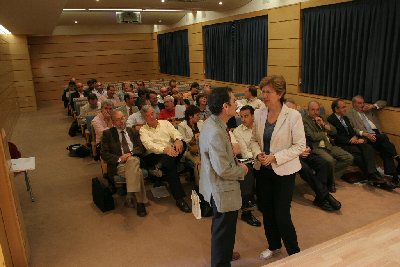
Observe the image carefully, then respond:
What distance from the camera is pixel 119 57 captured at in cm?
1535

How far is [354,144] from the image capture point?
16.3ft

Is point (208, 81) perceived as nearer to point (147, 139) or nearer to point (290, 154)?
point (147, 139)

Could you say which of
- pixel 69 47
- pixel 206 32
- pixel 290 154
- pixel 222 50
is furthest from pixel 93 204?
pixel 69 47

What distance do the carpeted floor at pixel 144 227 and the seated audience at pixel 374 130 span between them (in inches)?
20.6

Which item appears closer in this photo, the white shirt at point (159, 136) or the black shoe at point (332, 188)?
the white shirt at point (159, 136)

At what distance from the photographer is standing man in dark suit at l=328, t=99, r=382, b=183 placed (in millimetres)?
4820

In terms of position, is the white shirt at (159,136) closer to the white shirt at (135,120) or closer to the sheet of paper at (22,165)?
the white shirt at (135,120)

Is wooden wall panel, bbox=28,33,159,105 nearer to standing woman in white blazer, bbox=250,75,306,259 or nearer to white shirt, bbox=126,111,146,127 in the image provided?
white shirt, bbox=126,111,146,127

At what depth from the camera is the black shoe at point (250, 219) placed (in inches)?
149

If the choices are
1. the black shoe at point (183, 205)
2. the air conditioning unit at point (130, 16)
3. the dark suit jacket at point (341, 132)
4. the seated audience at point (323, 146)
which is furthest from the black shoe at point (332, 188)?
the air conditioning unit at point (130, 16)

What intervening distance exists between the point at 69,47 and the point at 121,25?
2.45 m

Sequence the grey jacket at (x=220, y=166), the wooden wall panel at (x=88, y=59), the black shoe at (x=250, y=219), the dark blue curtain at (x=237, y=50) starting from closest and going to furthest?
the grey jacket at (x=220, y=166)
the black shoe at (x=250, y=219)
the dark blue curtain at (x=237, y=50)
the wooden wall panel at (x=88, y=59)

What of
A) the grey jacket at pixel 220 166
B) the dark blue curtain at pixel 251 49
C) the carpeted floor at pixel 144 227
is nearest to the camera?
the grey jacket at pixel 220 166

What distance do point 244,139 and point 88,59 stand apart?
12.4 meters
